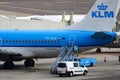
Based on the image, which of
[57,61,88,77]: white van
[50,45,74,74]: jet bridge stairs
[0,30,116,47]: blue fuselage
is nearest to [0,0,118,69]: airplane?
[0,30,116,47]: blue fuselage

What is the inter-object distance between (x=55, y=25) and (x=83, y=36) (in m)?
22.6

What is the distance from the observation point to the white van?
2160 inches

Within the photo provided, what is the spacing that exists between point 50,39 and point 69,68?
26.5 ft

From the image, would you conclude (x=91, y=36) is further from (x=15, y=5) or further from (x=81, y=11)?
(x=15, y=5)

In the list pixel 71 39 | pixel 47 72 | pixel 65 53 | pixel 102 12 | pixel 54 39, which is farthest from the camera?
pixel 102 12

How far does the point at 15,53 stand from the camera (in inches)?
2422

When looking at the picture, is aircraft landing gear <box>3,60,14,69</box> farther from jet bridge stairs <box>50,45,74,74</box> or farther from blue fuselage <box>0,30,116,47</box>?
Result: jet bridge stairs <box>50,45,74,74</box>

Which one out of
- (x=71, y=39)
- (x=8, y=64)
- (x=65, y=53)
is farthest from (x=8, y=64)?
(x=71, y=39)

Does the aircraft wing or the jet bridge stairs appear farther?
the aircraft wing

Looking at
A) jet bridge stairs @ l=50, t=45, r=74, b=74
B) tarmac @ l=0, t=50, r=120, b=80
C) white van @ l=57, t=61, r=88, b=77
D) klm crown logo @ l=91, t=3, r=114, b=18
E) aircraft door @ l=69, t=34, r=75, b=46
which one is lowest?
tarmac @ l=0, t=50, r=120, b=80

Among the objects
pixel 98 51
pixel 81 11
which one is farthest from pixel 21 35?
pixel 81 11

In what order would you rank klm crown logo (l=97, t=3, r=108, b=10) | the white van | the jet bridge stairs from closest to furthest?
the white van < the jet bridge stairs < klm crown logo (l=97, t=3, r=108, b=10)

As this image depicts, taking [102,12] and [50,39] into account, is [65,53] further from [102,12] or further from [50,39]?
[102,12]

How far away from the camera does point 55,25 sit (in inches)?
3287
